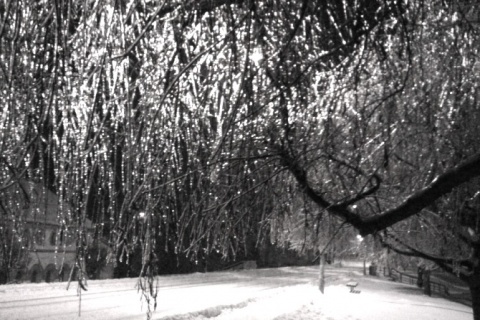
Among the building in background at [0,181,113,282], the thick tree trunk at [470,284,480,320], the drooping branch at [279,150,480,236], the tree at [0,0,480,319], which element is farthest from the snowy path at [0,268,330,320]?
the building in background at [0,181,113,282]

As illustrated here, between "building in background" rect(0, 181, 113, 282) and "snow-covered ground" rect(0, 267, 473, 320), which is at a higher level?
"building in background" rect(0, 181, 113, 282)

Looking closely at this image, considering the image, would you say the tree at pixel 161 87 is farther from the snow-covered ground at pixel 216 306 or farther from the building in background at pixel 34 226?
the snow-covered ground at pixel 216 306

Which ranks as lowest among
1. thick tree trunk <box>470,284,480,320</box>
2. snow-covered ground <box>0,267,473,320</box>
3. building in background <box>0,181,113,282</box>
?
snow-covered ground <box>0,267,473,320</box>

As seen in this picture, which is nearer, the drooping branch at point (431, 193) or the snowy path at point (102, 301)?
the drooping branch at point (431, 193)

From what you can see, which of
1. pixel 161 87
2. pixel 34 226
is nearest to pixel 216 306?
pixel 161 87

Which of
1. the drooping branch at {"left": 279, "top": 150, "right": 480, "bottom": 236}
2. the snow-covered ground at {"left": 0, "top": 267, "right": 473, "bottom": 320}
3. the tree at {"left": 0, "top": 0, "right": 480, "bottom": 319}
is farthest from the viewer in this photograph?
the snow-covered ground at {"left": 0, "top": 267, "right": 473, "bottom": 320}

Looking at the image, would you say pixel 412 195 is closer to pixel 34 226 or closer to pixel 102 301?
pixel 34 226

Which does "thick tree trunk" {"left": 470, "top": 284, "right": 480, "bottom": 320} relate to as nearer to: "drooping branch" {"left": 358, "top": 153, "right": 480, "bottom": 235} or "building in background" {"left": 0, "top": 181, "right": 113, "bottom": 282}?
"drooping branch" {"left": 358, "top": 153, "right": 480, "bottom": 235}

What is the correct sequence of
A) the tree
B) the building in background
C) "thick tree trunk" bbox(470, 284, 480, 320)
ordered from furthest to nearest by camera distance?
"thick tree trunk" bbox(470, 284, 480, 320) → the building in background → the tree

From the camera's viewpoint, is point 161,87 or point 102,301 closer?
point 161,87

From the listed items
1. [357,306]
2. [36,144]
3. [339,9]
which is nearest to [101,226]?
[36,144]

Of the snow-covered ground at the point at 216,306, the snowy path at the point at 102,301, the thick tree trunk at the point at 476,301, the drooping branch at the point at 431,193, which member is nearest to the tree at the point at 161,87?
the drooping branch at the point at 431,193

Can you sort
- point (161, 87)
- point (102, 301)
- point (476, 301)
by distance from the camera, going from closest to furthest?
point (161, 87) < point (476, 301) < point (102, 301)

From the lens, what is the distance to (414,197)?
9.90 feet
